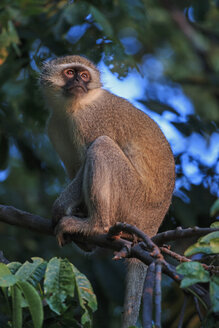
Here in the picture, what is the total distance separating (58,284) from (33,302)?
8.7 inches

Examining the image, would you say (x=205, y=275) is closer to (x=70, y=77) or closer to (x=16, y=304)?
(x=16, y=304)

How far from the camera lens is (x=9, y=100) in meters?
6.42

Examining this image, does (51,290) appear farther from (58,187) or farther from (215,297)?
(58,187)

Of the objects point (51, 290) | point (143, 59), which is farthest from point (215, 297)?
point (143, 59)

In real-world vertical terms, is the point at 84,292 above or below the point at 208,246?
below

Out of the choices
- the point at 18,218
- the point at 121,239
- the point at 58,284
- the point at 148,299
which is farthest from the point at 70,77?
the point at 148,299

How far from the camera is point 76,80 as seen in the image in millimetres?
6172

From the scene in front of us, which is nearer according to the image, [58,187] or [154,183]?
[154,183]

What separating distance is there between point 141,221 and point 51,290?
2.71m

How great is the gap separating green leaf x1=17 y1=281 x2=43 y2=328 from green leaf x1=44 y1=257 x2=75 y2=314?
0.11 metres

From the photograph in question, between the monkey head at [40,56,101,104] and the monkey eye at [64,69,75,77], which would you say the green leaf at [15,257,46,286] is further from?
the monkey eye at [64,69,75,77]

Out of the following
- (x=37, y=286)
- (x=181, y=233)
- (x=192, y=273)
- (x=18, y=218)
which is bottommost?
(x=18, y=218)

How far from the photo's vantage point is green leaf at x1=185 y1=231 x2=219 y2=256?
2.75 m

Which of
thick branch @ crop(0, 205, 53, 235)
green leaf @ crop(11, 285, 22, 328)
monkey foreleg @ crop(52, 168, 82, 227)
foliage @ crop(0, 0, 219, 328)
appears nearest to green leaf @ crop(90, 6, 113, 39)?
foliage @ crop(0, 0, 219, 328)
